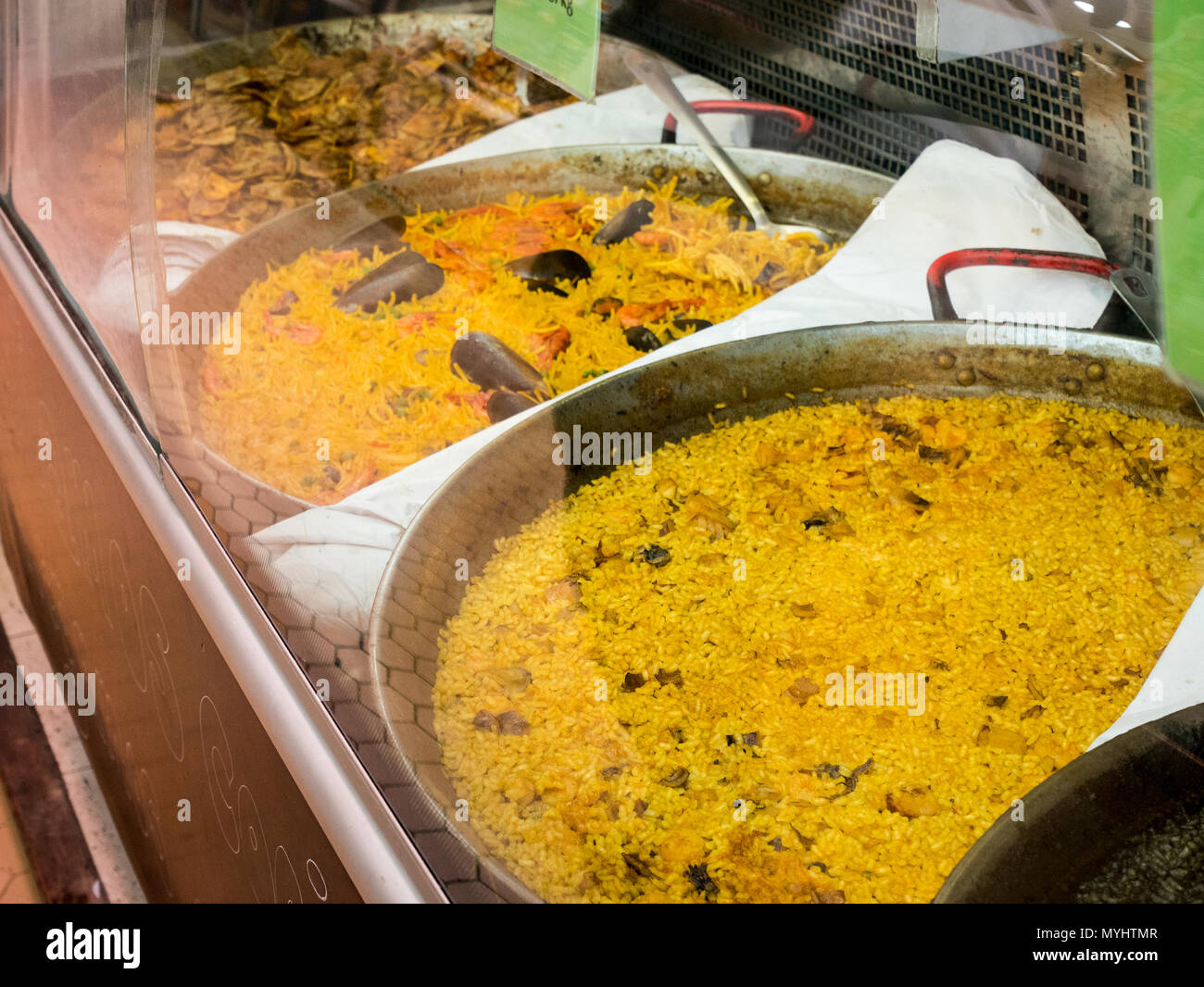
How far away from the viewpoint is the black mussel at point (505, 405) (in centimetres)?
138

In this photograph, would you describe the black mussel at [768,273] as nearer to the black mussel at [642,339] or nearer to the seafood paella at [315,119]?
the black mussel at [642,339]

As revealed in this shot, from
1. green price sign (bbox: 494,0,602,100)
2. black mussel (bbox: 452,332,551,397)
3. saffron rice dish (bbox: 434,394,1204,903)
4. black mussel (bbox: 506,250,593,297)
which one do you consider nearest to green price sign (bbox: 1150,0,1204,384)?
saffron rice dish (bbox: 434,394,1204,903)

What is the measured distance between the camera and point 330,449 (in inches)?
55.2

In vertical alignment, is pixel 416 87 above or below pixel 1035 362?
above

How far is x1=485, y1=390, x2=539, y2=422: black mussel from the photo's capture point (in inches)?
54.2

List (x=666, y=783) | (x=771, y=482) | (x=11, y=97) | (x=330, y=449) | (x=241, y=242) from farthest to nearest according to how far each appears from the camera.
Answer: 1. (x=11, y=97)
2. (x=241, y=242)
3. (x=330, y=449)
4. (x=771, y=482)
5. (x=666, y=783)

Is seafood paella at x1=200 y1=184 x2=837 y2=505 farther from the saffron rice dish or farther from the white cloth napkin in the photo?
the saffron rice dish

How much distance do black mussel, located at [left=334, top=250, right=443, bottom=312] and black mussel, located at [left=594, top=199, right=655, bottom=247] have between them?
1.01ft

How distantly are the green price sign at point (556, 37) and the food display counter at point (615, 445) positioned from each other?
31 mm

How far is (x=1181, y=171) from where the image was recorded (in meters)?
0.85
